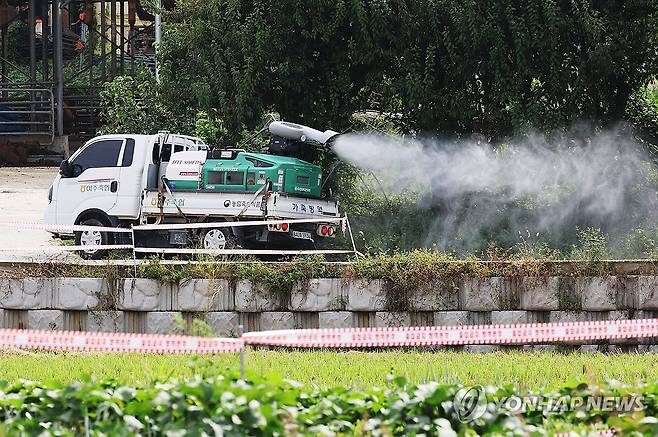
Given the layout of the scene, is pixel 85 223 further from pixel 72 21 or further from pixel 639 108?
pixel 72 21

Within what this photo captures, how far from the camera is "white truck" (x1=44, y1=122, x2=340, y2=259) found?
21.7m

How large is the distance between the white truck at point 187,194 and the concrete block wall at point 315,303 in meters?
2.05

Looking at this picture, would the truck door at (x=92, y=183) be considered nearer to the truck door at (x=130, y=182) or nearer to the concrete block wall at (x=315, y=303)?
the truck door at (x=130, y=182)

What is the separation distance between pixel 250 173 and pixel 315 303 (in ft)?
10.9

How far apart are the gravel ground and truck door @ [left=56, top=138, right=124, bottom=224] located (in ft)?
3.24

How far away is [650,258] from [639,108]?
747 centimetres

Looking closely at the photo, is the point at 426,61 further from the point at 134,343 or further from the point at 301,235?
the point at 134,343

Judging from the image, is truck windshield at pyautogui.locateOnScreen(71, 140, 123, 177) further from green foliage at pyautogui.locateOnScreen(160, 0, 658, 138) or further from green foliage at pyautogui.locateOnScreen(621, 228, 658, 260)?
green foliage at pyautogui.locateOnScreen(621, 228, 658, 260)

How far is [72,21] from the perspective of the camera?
51.4 metres

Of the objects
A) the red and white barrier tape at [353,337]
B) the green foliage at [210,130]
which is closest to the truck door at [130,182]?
the green foliage at [210,130]

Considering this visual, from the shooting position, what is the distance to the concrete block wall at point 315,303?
19.3m

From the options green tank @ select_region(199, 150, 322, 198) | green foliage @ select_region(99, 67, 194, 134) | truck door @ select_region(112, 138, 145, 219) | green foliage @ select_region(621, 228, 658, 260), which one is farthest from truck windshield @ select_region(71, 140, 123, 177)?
green foliage @ select_region(621, 228, 658, 260)

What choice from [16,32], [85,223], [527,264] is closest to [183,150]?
[85,223]

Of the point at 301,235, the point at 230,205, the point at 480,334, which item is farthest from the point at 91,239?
the point at 480,334
